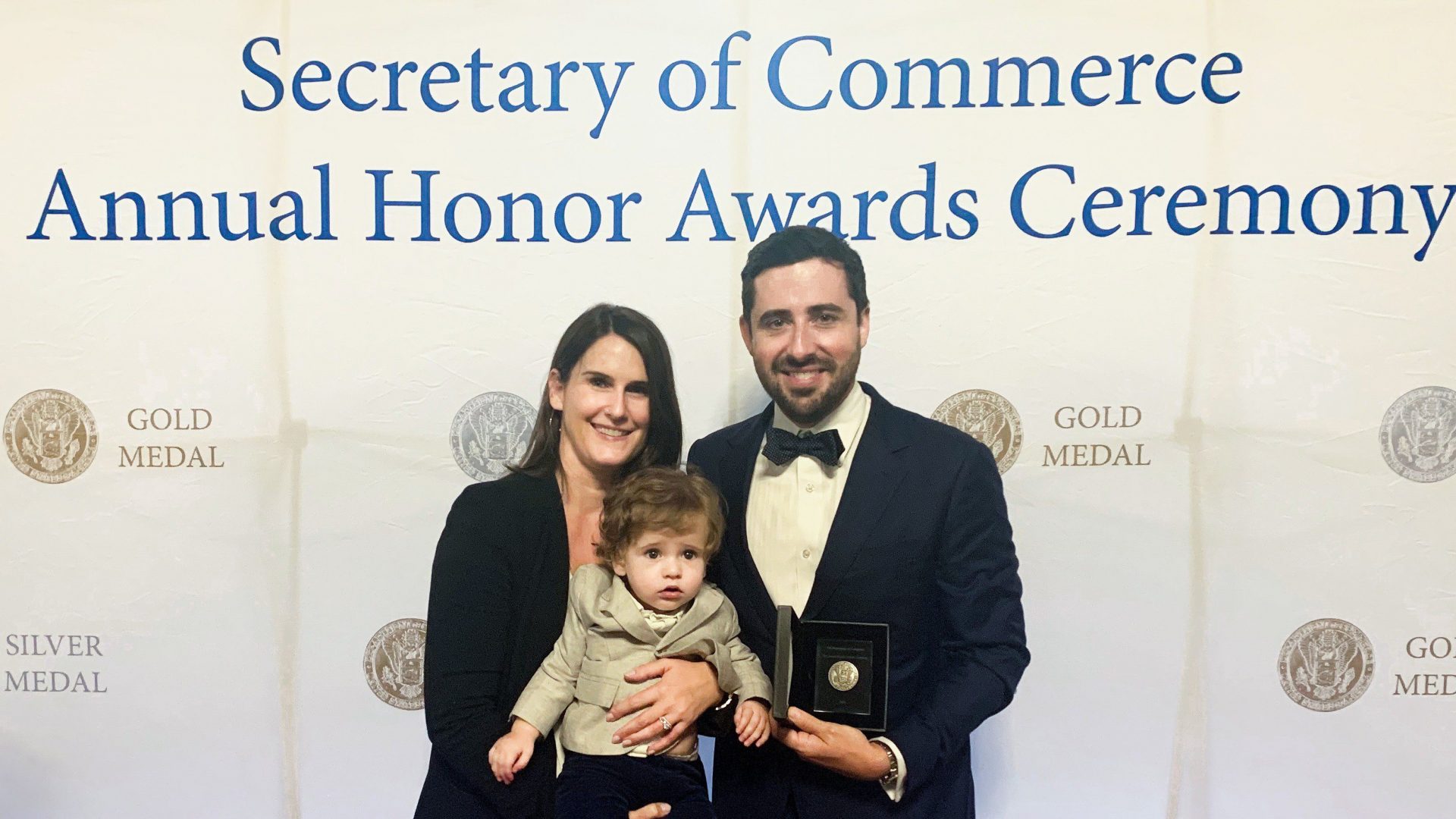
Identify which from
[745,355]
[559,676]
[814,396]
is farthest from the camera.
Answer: [745,355]

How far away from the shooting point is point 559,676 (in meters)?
2.14

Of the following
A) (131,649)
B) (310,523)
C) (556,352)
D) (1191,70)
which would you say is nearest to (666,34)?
(556,352)

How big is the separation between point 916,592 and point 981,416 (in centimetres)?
50

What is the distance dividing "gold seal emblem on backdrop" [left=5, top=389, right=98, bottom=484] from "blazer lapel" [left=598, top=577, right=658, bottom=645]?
1.45 meters

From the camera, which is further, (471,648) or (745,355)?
(745,355)

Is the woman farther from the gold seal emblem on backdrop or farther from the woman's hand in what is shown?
the gold seal emblem on backdrop

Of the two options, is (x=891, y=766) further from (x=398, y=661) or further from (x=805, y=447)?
(x=398, y=661)

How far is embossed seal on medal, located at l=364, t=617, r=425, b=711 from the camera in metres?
2.55

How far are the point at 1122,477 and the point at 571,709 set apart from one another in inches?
54.8

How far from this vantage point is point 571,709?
2121 mm

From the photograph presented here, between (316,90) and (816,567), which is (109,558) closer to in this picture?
(316,90)

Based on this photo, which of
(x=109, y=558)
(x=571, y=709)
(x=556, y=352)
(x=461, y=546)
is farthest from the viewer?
(x=109, y=558)

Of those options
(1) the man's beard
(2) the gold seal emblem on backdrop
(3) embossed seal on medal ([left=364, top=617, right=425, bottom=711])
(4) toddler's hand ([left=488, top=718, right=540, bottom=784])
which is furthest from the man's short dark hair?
(2) the gold seal emblem on backdrop

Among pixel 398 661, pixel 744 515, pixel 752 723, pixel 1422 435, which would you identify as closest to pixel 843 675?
pixel 752 723
